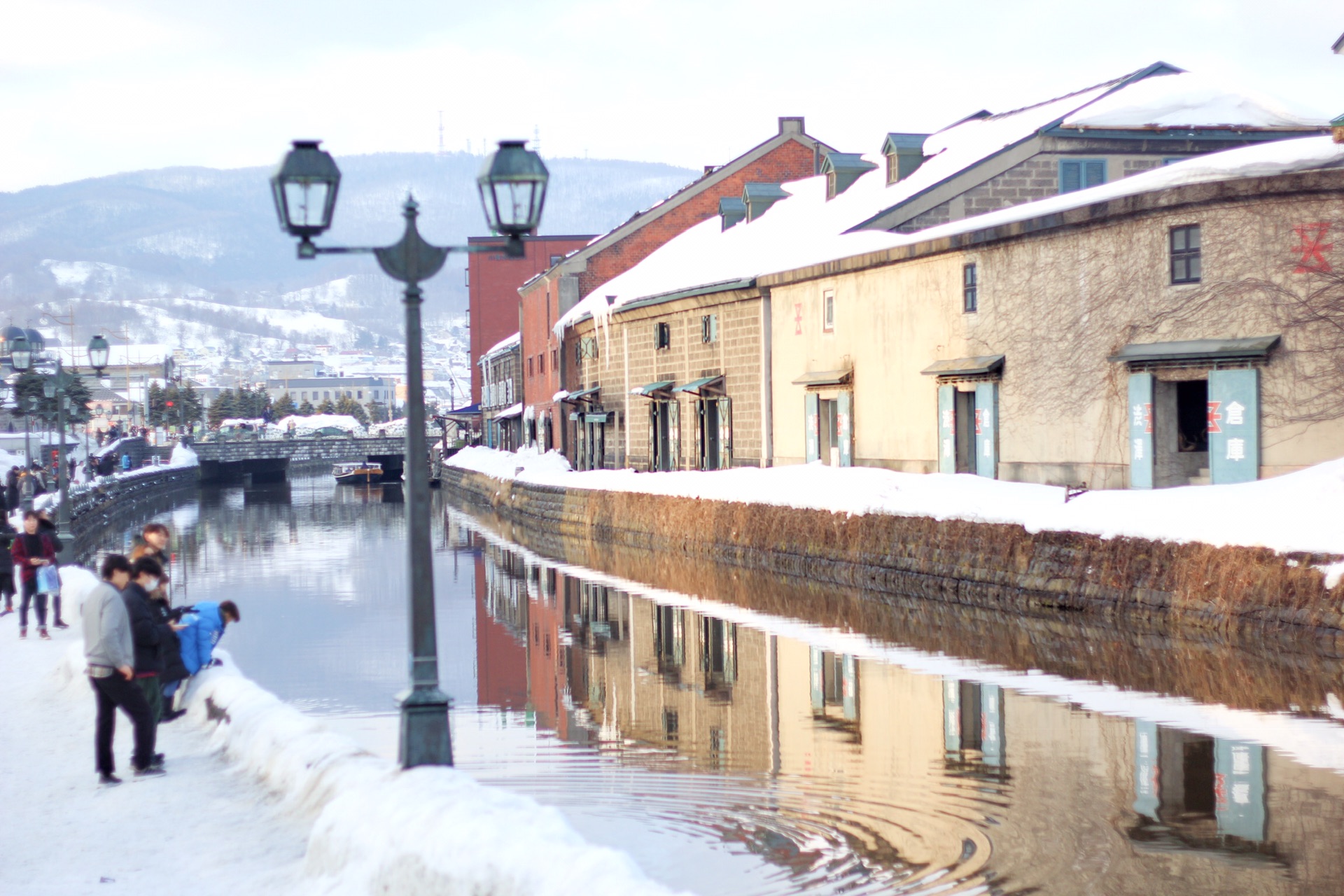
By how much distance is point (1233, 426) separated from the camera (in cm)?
2275

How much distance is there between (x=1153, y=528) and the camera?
764 inches

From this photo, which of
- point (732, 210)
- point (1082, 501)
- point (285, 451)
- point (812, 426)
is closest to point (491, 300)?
point (285, 451)

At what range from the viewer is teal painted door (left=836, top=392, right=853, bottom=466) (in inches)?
1359

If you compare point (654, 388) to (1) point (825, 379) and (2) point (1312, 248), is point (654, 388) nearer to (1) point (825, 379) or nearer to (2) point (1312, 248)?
(1) point (825, 379)

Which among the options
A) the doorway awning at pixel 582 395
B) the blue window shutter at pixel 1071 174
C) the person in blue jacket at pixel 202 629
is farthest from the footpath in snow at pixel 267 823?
the doorway awning at pixel 582 395

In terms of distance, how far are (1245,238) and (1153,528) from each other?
5.84 metres

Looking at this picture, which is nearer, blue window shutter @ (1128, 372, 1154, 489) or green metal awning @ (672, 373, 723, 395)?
blue window shutter @ (1128, 372, 1154, 489)

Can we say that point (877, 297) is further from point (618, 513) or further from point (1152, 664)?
point (1152, 664)

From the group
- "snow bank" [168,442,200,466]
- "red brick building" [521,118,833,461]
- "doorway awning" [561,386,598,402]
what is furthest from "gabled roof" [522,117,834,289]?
"snow bank" [168,442,200,466]

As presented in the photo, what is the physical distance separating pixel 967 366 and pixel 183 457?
7618 centimetres

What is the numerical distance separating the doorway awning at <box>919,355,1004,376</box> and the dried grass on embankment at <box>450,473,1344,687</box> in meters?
4.13

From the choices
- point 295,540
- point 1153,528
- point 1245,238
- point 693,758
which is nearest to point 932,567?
point 1153,528

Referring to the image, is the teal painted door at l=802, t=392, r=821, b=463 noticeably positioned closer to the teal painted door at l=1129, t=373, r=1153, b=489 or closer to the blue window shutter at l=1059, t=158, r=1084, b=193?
the blue window shutter at l=1059, t=158, r=1084, b=193

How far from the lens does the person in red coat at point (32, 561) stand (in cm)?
2041
